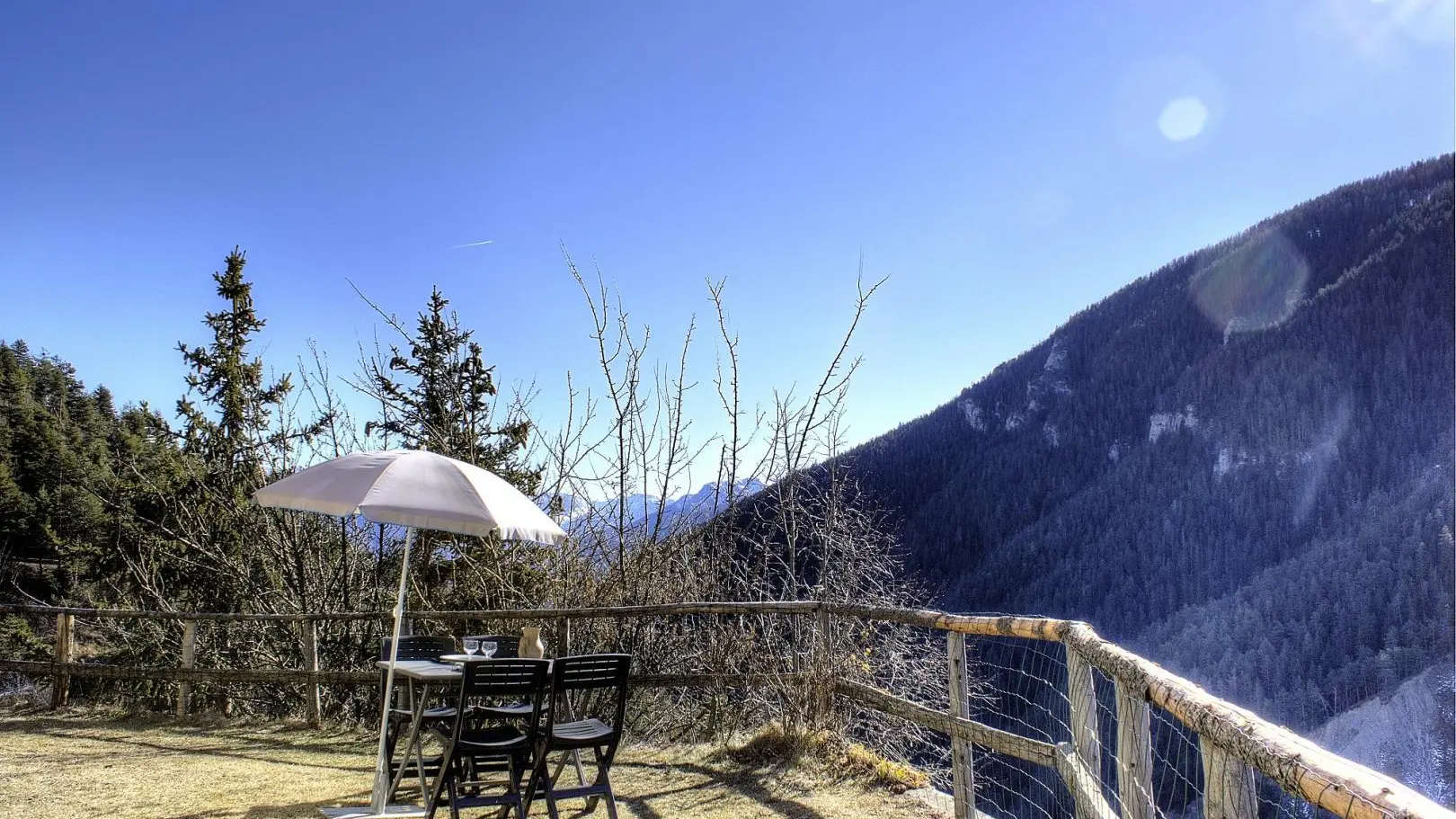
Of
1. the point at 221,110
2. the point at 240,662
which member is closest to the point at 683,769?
the point at 240,662

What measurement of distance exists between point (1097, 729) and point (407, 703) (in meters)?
4.25

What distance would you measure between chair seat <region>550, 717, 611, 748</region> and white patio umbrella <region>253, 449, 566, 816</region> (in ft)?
2.88

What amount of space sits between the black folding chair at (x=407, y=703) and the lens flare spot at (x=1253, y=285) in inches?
4554

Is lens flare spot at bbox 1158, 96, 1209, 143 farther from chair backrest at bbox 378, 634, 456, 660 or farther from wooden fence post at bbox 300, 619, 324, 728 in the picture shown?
wooden fence post at bbox 300, 619, 324, 728

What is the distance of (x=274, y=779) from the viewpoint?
555 cm

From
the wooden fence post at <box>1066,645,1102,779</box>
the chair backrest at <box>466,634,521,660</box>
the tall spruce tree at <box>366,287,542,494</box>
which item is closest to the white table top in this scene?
the chair backrest at <box>466,634,521,660</box>

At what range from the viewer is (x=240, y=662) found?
1156cm

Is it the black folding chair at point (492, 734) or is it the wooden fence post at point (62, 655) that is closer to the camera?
the black folding chair at point (492, 734)

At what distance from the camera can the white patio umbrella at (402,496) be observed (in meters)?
4.13

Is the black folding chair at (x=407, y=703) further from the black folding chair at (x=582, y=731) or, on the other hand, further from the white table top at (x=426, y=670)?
the black folding chair at (x=582, y=731)

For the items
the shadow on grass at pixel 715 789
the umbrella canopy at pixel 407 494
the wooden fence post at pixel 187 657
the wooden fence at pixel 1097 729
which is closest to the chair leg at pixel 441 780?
the shadow on grass at pixel 715 789

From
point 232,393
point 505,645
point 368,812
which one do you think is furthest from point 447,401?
point 232,393

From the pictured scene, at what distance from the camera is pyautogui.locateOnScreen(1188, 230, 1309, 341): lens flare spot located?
344 feet

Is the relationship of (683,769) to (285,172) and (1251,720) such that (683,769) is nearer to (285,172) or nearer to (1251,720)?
(1251,720)
